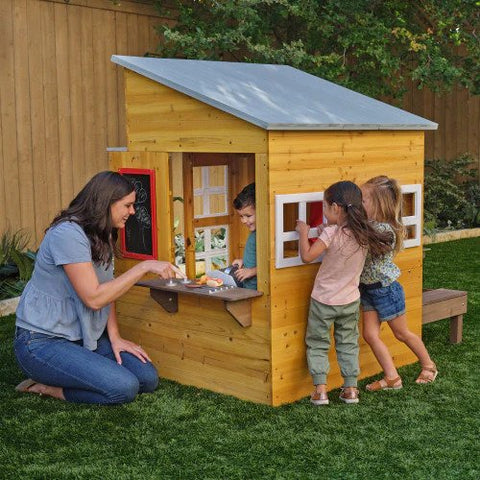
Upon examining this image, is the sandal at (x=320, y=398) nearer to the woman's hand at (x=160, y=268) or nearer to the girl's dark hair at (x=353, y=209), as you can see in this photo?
the girl's dark hair at (x=353, y=209)

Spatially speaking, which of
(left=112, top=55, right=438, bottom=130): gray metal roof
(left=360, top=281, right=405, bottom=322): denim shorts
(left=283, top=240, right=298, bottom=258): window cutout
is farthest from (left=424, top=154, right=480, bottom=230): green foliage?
(left=360, top=281, right=405, bottom=322): denim shorts

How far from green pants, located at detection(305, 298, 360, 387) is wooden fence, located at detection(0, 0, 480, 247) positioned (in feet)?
15.6

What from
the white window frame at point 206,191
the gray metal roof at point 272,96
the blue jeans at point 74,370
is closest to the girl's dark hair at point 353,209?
the gray metal roof at point 272,96

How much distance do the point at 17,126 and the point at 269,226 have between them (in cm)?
485

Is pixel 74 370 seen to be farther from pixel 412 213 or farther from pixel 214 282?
pixel 412 213

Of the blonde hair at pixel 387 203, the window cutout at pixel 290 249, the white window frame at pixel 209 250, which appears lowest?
the white window frame at pixel 209 250

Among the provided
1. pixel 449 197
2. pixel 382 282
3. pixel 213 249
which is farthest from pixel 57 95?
pixel 449 197

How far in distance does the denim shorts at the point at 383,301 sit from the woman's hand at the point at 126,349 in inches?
51.6

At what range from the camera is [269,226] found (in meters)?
4.70

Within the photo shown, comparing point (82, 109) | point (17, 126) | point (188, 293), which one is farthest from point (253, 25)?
point (188, 293)

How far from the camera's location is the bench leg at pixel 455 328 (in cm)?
629

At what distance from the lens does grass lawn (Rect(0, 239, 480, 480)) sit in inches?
155

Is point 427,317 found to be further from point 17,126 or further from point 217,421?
point 17,126

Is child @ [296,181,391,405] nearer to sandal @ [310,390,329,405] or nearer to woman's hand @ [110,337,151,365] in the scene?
sandal @ [310,390,329,405]
